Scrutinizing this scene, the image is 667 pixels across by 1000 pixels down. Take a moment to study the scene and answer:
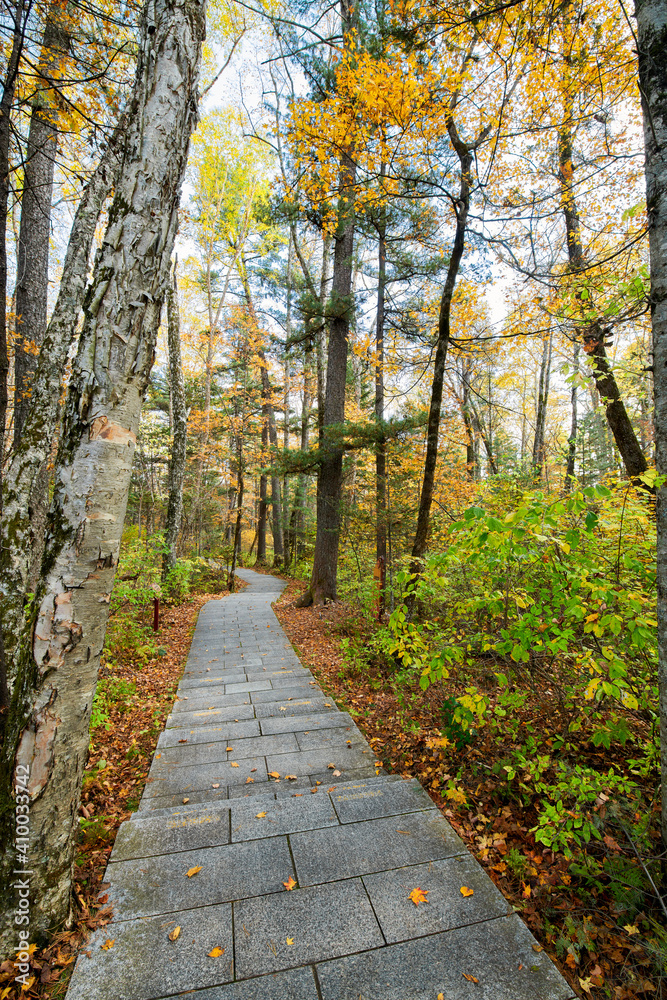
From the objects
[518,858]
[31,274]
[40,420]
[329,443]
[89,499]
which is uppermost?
[31,274]

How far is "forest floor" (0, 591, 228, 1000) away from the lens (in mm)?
1593

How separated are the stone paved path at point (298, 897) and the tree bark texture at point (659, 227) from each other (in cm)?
103

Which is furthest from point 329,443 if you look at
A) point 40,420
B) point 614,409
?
point 40,420

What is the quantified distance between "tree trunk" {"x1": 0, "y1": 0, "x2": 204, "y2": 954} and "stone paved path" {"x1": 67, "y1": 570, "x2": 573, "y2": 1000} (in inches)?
17.4

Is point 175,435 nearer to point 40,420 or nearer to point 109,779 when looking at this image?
point 40,420

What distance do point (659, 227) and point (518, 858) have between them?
319 cm

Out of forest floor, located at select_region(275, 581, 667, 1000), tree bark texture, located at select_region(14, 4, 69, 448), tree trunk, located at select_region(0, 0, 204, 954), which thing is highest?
tree bark texture, located at select_region(14, 4, 69, 448)

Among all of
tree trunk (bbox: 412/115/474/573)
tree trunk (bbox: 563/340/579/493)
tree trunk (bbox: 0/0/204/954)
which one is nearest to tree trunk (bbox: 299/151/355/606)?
tree trunk (bbox: 412/115/474/573)

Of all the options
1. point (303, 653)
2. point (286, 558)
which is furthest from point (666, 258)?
point (286, 558)

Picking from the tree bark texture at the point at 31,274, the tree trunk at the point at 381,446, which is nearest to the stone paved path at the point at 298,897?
the tree trunk at the point at 381,446

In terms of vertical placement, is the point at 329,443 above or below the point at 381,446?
above

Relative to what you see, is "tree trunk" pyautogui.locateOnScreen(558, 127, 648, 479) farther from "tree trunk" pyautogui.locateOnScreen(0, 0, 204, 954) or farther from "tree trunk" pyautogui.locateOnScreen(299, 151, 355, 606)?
"tree trunk" pyautogui.locateOnScreen(0, 0, 204, 954)

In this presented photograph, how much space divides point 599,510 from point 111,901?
11.7 feet

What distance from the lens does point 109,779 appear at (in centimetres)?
296
